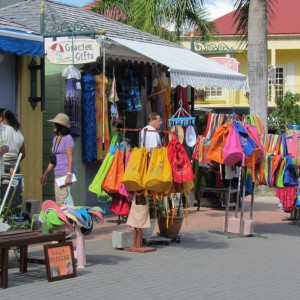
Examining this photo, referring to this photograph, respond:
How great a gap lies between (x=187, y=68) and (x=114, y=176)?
340 centimetres

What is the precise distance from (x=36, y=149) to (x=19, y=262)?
176 inches

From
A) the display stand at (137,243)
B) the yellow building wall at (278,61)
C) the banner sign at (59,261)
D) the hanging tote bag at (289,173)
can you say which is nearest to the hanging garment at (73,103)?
the display stand at (137,243)

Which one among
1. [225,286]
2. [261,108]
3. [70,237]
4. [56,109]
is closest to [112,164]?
[70,237]

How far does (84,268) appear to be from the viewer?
357 inches

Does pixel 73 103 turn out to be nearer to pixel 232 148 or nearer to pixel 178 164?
pixel 232 148

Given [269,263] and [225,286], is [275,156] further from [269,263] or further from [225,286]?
[225,286]

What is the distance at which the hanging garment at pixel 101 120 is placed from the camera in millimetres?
13898

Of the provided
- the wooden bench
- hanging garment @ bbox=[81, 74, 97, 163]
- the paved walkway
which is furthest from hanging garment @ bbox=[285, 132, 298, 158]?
the wooden bench

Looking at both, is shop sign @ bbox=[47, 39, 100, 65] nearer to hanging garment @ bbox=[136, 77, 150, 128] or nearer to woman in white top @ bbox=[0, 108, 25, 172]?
woman in white top @ bbox=[0, 108, 25, 172]

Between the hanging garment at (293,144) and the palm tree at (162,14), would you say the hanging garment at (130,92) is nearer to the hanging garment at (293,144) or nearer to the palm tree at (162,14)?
the hanging garment at (293,144)

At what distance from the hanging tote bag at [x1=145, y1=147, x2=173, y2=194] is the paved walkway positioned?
94 cm

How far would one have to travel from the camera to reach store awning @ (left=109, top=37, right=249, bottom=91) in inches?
503

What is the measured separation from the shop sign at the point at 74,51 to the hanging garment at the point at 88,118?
182 cm

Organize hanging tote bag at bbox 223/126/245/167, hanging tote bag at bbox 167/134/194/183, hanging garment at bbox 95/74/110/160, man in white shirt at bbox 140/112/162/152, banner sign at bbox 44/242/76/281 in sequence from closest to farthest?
1. banner sign at bbox 44/242/76/281
2. hanging tote bag at bbox 167/134/194/183
3. man in white shirt at bbox 140/112/162/152
4. hanging tote bag at bbox 223/126/245/167
5. hanging garment at bbox 95/74/110/160
